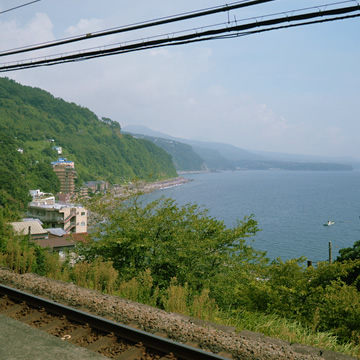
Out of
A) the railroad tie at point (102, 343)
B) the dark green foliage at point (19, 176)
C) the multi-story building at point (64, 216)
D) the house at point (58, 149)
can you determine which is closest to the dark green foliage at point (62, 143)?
the dark green foliage at point (19, 176)

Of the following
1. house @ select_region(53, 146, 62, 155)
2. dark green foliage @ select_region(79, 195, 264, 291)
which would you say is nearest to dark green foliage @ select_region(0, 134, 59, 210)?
house @ select_region(53, 146, 62, 155)

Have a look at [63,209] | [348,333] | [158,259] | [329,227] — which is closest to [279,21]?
[348,333]

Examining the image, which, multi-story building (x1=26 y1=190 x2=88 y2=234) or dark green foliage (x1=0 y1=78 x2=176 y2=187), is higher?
dark green foliage (x1=0 y1=78 x2=176 y2=187)

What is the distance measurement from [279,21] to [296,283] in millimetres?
6691

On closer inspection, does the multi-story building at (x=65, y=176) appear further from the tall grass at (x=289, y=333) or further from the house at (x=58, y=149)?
the tall grass at (x=289, y=333)

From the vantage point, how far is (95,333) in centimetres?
443

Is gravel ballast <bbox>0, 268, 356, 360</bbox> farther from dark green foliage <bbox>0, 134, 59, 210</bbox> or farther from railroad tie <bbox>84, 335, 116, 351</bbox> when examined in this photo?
dark green foliage <bbox>0, 134, 59, 210</bbox>

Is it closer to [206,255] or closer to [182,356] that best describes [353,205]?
[206,255]

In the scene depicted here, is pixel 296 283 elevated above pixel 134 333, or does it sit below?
below

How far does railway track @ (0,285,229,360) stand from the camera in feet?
12.7

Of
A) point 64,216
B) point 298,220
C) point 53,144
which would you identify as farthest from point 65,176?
point 298,220

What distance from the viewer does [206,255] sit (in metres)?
12.7

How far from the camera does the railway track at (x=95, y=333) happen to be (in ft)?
12.7

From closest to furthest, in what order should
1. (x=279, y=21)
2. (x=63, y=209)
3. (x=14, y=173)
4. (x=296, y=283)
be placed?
(x=279, y=21)
(x=296, y=283)
(x=63, y=209)
(x=14, y=173)
